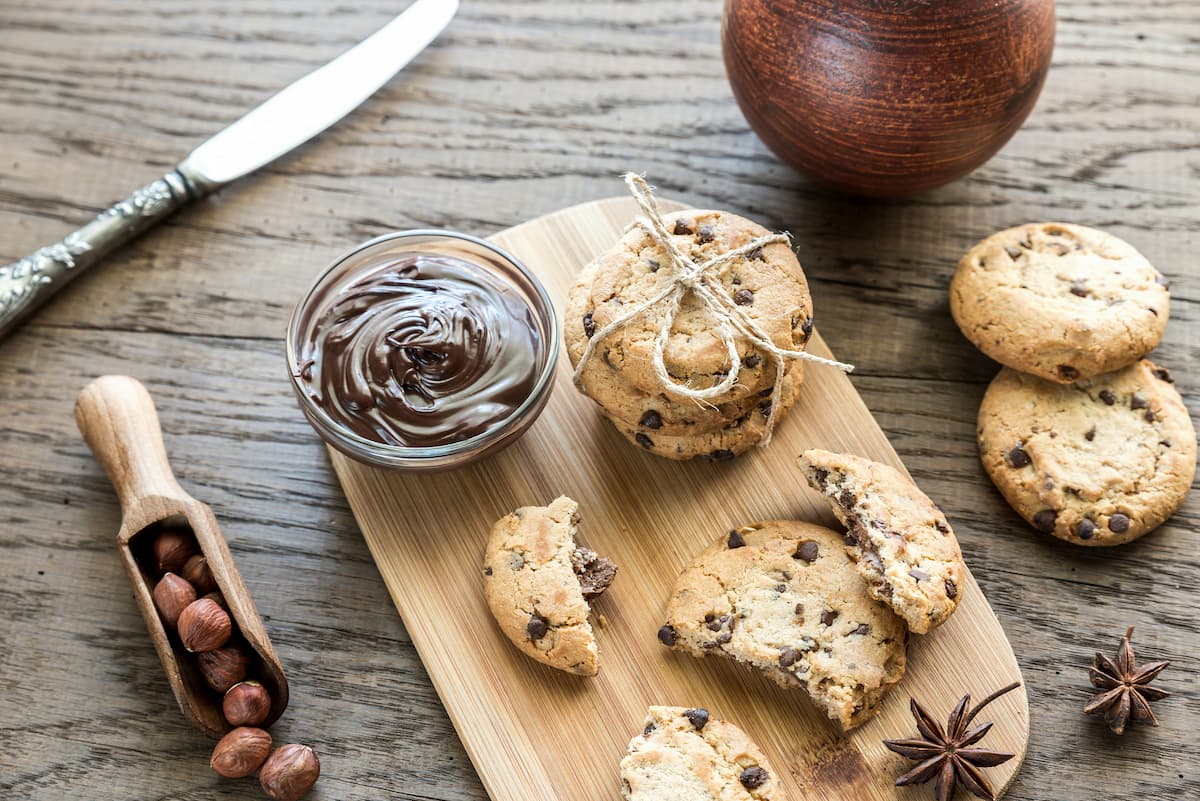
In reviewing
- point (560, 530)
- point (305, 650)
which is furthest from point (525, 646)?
point (305, 650)

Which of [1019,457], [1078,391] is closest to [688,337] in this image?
[1019,457]

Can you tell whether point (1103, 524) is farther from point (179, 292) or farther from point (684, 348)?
point (179, 292)

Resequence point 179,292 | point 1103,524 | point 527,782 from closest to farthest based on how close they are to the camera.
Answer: point 527,782 → point 1103,524 → point 179,292

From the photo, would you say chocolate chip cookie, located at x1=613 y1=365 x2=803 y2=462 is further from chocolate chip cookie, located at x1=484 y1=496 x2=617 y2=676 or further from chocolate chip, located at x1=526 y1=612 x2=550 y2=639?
chocolate chip, located at x1=526 y1=612 x2=550 y2=639

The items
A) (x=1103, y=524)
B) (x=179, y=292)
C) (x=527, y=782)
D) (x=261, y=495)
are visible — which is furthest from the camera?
(x=179, y=292)

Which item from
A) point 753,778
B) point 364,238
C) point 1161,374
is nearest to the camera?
point 753,778

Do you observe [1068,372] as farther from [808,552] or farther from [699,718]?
[699,718]
